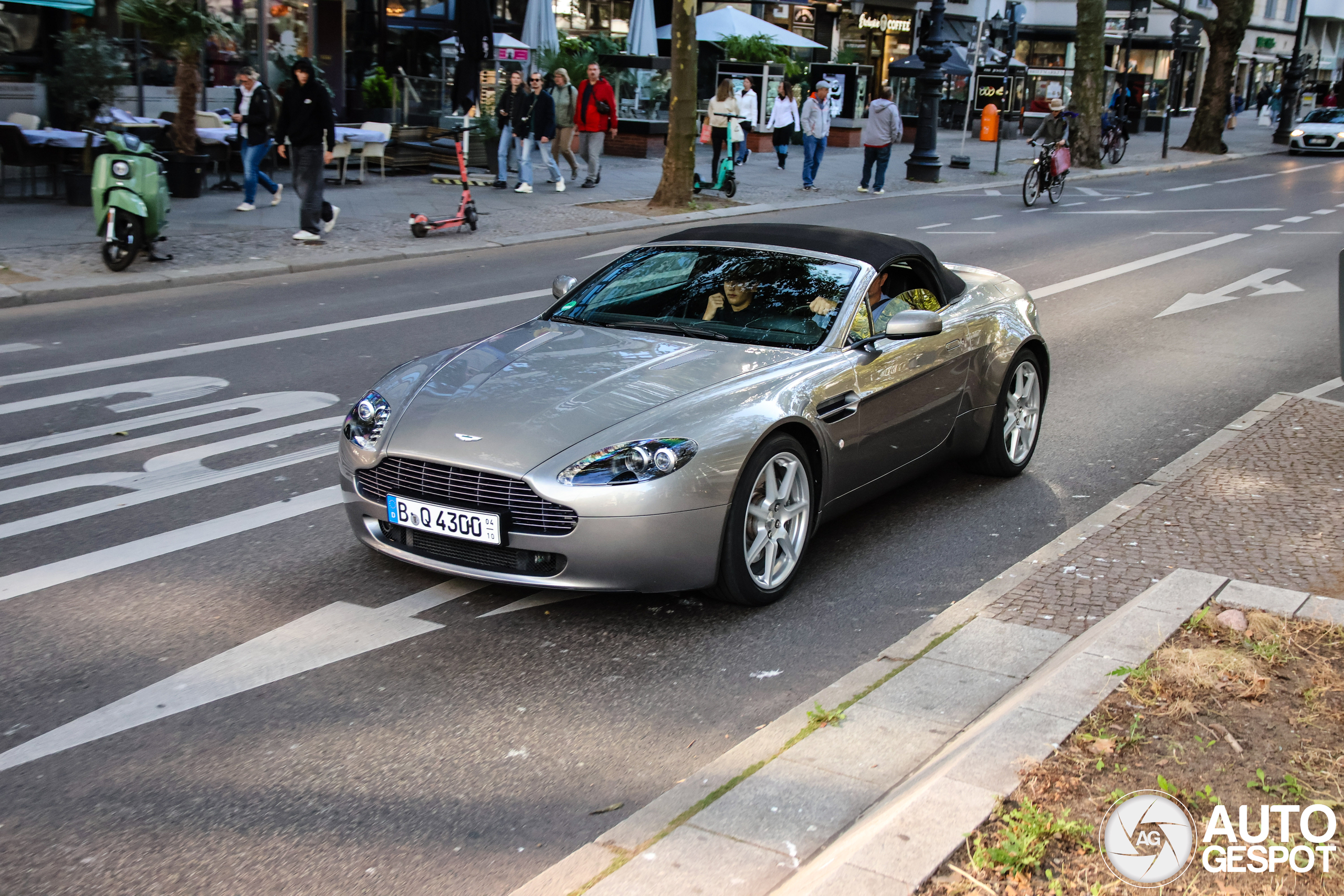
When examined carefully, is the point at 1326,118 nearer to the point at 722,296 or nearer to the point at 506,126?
the point at 506,126

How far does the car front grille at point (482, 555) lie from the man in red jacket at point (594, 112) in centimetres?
1778

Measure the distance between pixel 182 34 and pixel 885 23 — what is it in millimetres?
36411

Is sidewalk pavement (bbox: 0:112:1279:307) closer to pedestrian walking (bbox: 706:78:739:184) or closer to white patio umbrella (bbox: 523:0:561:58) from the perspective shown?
pedestrian walking (bbox: 706:78:739:184)

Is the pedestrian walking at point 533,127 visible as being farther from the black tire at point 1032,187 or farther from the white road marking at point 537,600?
the white road marking at point 537,600

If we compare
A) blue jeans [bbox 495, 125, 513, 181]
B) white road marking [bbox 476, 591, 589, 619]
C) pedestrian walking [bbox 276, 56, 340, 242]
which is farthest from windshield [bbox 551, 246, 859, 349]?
blue jeans [bbox 495, 125, 513, 181]

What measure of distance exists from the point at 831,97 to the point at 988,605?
3218 cm

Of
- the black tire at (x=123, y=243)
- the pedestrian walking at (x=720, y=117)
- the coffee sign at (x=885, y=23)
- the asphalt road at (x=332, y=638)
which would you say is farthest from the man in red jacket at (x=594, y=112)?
the coffee sign at (x=885, y=23)

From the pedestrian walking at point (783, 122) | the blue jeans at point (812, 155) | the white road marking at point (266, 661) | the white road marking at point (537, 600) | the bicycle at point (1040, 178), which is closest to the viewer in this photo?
the white road marking at point (266, 661)

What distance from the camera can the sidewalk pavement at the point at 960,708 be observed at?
3232mm

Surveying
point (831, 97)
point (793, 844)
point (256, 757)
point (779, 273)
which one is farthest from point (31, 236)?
point (831, 97)

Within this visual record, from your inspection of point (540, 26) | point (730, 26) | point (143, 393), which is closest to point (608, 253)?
point (143, 393)

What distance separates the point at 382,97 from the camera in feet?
82.2

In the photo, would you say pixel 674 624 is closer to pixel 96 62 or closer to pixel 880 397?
pixel 880 397

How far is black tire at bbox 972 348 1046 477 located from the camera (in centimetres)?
704
